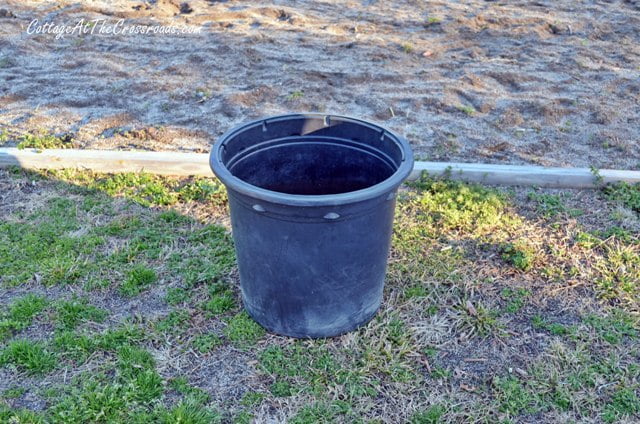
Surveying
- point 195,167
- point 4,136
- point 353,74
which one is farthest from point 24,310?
point 353,74

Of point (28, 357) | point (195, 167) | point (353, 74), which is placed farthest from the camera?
Result: point (353, 74)

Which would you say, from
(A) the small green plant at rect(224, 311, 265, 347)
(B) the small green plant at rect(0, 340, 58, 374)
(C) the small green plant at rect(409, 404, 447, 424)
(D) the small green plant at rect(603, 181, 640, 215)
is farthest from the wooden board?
(C) the small green plant at rect(409, 404, 447, 424)

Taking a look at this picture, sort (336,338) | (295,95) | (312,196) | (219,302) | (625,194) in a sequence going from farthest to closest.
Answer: (295,95)
(625,194)
(219,302)
(336,338)
(312,196)

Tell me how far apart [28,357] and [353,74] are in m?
3.95

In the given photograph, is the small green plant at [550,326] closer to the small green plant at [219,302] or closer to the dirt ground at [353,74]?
the small green plant at [219,302]

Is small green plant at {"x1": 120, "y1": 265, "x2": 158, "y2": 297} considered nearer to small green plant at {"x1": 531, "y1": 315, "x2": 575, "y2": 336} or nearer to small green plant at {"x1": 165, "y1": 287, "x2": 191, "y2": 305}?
small green plant at {"x1": 165, "y1": 287, "x2": 191, "y2": 305}

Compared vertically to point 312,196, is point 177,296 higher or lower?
lower

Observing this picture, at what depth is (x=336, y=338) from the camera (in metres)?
2.63

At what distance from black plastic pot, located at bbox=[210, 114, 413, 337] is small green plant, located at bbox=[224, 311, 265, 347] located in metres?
0.05

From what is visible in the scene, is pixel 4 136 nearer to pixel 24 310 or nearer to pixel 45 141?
pixel 45 141

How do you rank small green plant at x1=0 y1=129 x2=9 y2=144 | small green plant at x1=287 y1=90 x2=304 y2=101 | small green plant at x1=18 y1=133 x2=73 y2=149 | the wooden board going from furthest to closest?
small green plant at x1=287 y1=90 x2=304 y2=101 → small green plant at x1=0 y1=129 x2=9 y2=144 → small green plant at x1=18 y1=133 x2=73 y2=149 → the wooden board

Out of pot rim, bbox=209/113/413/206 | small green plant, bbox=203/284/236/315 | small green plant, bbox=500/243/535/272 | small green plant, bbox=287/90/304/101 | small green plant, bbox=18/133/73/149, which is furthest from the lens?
small green plant, bbox=287/90/304/101

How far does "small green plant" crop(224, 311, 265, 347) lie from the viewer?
2.62m

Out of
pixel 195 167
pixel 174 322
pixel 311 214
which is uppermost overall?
pixel 311 214
